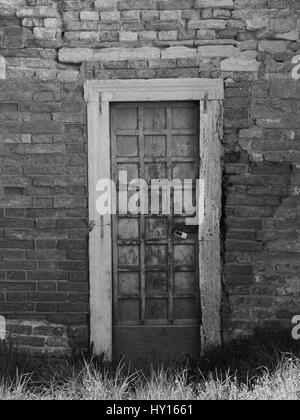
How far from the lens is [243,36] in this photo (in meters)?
5.09

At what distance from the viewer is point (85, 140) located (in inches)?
203

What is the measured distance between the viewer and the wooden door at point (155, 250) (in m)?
5.25

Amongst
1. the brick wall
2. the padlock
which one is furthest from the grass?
the padlock

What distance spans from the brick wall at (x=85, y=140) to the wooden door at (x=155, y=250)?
27 cm

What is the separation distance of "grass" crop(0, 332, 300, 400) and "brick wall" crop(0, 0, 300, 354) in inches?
10.2

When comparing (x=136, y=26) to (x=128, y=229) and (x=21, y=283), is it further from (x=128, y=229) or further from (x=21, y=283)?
(x=21, y=283)

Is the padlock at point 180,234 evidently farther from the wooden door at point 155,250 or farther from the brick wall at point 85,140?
the brick wall at point 85,140

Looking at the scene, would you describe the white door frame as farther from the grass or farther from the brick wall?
the grass

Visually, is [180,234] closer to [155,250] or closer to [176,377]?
[155,250]

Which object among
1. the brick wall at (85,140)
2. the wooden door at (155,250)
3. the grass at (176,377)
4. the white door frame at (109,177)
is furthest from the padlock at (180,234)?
the grass at (176,377)

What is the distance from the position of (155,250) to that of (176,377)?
1199 millimetres

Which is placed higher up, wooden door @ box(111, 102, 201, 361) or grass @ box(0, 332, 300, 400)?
wooden door @ box(111, 102, 201, 361)

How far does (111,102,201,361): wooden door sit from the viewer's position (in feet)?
17.2

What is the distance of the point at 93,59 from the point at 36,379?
8.03 feet
